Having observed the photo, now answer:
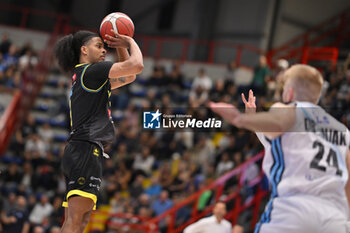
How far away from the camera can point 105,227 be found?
449 inches

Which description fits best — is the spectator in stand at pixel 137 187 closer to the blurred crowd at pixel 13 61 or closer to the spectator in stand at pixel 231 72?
the spectator in stand at pixel 231 72

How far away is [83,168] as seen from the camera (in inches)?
164

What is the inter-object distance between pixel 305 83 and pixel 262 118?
51cm

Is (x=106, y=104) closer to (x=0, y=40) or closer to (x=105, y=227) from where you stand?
(x=105, y=227)

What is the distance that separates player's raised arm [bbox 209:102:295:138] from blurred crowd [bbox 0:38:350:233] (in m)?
7.09

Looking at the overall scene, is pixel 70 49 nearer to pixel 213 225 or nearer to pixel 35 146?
pixel 213 225

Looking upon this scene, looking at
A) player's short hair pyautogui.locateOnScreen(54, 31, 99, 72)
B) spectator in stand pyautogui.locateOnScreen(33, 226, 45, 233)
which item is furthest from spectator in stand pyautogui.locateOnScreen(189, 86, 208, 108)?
player's short hair pyautogui.locateOnScreen(54, 31, 99, 72)

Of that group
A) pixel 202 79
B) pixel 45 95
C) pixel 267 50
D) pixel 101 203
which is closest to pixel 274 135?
pixel 101 203

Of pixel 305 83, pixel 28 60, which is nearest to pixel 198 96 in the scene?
pixel 28 60

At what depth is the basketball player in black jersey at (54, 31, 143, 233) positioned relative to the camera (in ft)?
13.4

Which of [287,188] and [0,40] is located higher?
[0,40]

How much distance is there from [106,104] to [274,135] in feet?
5.81

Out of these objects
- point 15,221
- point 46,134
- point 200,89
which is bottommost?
point 15,221

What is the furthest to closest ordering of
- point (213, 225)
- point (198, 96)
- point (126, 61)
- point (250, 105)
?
point (198, 96) < point (213, 225) < point (126, 61) < point (250, 105)
